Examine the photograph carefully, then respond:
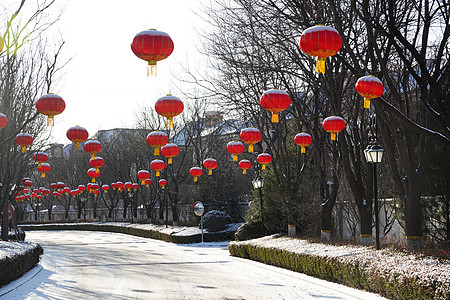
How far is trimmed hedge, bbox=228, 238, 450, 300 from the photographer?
8.67 m

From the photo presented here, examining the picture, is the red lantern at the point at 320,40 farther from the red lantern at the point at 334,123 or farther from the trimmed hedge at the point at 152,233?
the trimmed hedge at the point at 152,233

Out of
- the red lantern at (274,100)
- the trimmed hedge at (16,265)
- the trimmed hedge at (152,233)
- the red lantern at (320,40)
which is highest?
the red lantern at (320,40)

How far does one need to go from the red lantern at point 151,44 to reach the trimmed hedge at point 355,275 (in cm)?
646

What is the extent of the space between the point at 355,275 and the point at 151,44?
23.2 feet

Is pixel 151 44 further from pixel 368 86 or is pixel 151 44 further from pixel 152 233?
pixel 152 233

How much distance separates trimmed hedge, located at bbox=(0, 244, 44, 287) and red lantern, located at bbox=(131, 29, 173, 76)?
710 cm

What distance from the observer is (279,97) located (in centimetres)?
1268

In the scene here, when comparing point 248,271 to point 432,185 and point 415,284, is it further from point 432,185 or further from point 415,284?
point 415,284

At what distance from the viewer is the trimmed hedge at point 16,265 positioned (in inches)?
513

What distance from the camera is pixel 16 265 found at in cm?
1444

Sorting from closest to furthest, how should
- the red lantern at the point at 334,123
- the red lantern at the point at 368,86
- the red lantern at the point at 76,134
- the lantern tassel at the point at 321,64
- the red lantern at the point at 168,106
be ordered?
the lantern tassel at the point at 321,64 < the red lantern at the point at 368,86 < the red lantern at the point at 168,106 < the red lantern at the point at 334,123 < the red lantern at the point at 76,134

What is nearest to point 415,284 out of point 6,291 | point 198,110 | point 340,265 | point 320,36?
point 340,265

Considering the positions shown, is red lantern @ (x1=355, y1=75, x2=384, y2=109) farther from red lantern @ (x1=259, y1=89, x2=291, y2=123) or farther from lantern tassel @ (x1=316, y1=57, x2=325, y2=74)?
red lantern @ (x1=259, y1=89, x2=291, y2=123)

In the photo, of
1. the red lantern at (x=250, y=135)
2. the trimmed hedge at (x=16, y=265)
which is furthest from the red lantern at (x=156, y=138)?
the trimmed hedge at (x=16, y=265)
